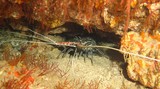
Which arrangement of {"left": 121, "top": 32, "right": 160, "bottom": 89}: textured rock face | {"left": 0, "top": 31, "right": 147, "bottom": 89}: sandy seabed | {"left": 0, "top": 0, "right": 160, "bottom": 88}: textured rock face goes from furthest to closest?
{"left": 0, "top": 31, "right": 147, "bottom": 89}: sandy seabed, {"left": 121, "top": 32, "right": 160, "bottom": 89}: textured rock face, {"left": 0, "top": 0, "right": 160, "bottom": 88}: textured rock face

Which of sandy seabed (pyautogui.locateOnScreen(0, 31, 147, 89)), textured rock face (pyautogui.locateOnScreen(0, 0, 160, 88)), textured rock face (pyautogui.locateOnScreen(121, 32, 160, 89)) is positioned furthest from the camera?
sandy seabed (pyautogui.locateOnScreen(0, 31, 147, 89))

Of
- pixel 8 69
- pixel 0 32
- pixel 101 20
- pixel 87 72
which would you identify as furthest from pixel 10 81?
pixel 0 32

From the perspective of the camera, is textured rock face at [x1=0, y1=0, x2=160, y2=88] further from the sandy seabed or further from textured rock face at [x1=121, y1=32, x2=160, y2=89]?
the sandy seabed

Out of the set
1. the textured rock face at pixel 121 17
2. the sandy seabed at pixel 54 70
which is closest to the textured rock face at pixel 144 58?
the textured rock face at pixel 121 17

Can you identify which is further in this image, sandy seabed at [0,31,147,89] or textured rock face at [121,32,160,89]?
sandy seabed at [0,31,147,89]

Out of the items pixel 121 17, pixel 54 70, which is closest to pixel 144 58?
pixel 121 17

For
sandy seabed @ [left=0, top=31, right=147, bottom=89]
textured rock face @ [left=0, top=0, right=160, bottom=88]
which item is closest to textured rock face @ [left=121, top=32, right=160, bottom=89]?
textured rock face @ [left=0, top=0, right=160, bottom=88]

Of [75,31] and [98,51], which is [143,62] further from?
[75,31]
